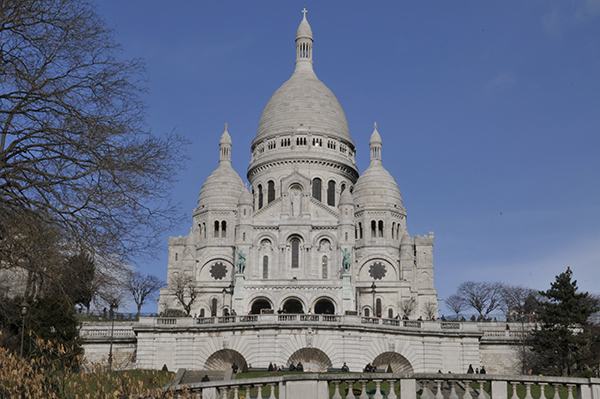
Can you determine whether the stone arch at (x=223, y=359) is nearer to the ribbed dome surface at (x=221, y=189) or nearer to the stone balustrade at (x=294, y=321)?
the stone balustrade at (x=294, y=321)

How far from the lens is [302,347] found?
46.6 metres

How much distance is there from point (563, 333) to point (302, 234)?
3884cm

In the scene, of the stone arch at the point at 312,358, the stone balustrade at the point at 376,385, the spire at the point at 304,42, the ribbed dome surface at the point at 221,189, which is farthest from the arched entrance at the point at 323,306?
the stone balustrade at the point at 376,385

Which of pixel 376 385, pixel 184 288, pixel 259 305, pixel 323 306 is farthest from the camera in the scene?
pixel 184 288

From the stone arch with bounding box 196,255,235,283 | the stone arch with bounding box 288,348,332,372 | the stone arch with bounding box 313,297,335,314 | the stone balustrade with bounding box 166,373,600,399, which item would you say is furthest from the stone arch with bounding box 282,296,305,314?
the stone balustrade with bounding box 166,373,600,399

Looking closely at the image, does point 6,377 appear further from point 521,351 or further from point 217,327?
point 521,351

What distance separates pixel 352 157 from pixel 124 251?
87.4 metres

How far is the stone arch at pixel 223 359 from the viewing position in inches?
1854

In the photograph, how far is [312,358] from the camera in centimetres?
4703

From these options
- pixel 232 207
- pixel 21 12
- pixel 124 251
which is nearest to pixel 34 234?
pixel 124 251

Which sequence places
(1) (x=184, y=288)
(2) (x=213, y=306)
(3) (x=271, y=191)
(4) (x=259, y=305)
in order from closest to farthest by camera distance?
(4) (x=259, y=305) → (1) (x=184, y=288) → (2) (x=213, y=306) → (3) (x=271, y=191)

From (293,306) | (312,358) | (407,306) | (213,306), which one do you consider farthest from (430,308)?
(312,358)

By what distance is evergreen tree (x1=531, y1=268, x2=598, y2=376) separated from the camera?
47.5 m

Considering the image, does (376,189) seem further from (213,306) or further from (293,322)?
(293,322)
